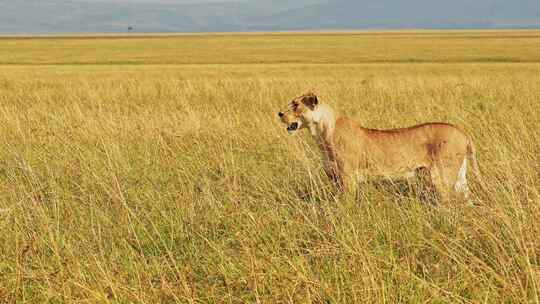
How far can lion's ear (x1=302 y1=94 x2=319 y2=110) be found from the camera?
6.57 m

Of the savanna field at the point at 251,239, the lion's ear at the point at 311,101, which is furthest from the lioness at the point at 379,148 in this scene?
the savanna field at the point at 251,239

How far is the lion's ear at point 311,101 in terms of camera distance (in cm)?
657

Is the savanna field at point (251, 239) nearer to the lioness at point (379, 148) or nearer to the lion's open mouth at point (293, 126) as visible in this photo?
the lioness at point (379, 148)

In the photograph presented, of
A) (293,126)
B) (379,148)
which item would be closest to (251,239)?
(293,126)

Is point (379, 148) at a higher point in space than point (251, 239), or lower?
higher

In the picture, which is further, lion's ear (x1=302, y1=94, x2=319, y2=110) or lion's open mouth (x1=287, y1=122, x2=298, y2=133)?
lion's open mouth (x1=287, y1=122, x2=298, y2=133)

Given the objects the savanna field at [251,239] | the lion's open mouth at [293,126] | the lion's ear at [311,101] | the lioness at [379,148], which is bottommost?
the savanna field at [251,239]

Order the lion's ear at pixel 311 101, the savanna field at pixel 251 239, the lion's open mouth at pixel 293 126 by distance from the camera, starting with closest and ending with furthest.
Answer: the savanna field at pixel 251 239 < the lion's ear at pixel 311 101 < the lion's open mouth at pixel 293 126

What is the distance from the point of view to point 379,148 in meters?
6.75

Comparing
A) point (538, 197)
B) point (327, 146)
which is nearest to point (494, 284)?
point (538, 197)

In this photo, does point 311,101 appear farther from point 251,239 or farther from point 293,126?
point 251,239

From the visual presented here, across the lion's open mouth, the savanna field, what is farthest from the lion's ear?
the savanna field

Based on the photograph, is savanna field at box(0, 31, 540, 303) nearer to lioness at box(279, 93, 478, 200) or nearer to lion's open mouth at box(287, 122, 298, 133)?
lioness at box(279, 93, 478, 200)

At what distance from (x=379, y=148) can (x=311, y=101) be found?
0.88 metres
